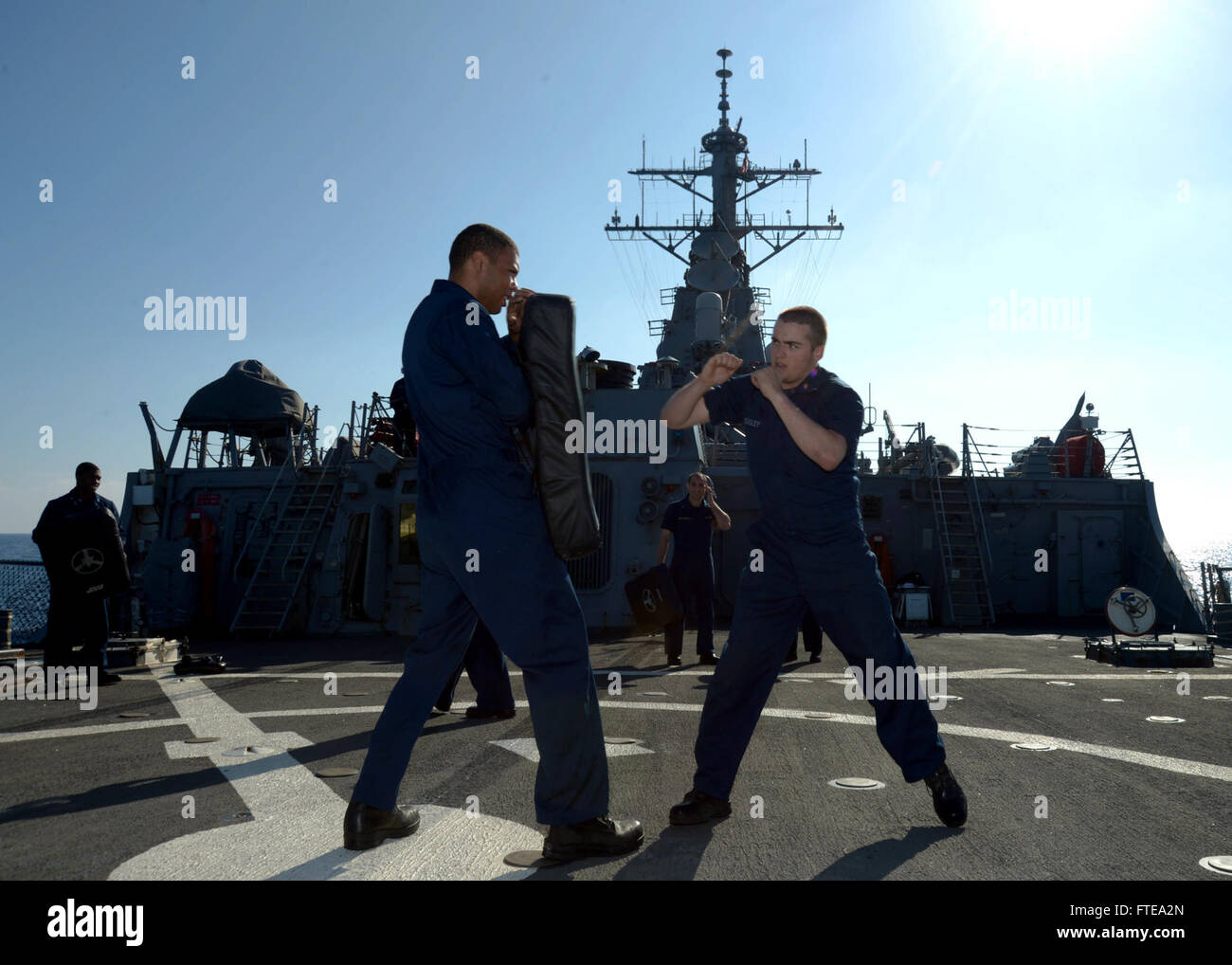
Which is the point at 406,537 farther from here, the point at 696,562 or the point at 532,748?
the point at 532,748

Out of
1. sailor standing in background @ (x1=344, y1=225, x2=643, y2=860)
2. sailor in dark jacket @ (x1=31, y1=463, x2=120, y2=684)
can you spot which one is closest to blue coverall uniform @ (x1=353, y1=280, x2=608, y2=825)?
sailor standing in background @ (x1=344, y1=225, x2=643, y2=860)

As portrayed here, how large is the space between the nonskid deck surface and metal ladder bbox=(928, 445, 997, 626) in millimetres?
9357

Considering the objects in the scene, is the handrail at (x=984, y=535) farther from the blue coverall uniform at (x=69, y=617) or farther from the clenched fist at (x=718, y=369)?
the clenched fist at (x=718, y=369)

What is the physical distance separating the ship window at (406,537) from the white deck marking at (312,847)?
9.07 metres

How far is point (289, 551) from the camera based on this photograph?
1444cm

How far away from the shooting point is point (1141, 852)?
265 centimetres

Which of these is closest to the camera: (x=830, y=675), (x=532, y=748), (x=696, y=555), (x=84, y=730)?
(x=532, y=748)

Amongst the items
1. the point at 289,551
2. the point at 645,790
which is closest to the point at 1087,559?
the point at 289,551

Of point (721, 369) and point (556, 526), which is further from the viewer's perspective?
point (721, 369)

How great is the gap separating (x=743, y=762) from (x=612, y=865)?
5.21ft

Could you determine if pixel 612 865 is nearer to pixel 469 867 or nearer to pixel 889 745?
pixel 469 867

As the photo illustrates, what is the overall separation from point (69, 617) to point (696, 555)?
5424 millimetres

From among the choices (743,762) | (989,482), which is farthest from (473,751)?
(989,482)

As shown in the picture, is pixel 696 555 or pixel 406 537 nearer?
pixel 696 555
